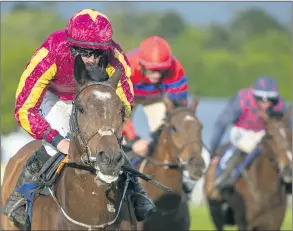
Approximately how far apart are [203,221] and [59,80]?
359 inches

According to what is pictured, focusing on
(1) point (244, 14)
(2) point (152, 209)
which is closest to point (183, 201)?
(2) point (152, 209)

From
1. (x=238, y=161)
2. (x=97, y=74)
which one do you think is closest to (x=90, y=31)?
(x=97, y=74)

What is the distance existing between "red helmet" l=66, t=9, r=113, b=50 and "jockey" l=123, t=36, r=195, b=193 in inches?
130

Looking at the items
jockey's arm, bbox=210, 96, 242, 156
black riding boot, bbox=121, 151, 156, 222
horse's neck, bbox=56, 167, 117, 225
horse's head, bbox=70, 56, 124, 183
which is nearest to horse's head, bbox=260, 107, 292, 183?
jockey's arm, bbox=210, 96, 242, 156

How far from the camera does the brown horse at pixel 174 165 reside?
28.8 ft

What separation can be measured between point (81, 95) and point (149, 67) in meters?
3.94

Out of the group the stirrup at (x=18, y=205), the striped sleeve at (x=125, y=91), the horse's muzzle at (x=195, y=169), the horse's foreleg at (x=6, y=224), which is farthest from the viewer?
the horse's muzzle at (x=195, y=169)

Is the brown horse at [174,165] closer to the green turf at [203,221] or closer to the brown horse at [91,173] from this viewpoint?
the brown horse at [91,173]

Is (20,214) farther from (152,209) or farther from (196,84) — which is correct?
(196,84)

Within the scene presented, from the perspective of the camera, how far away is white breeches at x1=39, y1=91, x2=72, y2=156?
21.0 feet

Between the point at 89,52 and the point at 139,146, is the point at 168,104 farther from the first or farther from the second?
the point at 89,52

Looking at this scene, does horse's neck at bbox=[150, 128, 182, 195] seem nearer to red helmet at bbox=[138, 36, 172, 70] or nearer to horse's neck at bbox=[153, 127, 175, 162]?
horse's neck at bbox=[153, 127, 175, 162]

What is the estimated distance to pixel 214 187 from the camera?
12.3 metres

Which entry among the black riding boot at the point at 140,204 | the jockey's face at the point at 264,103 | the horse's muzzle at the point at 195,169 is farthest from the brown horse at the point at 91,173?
the jockey's face at the point at 264,103
